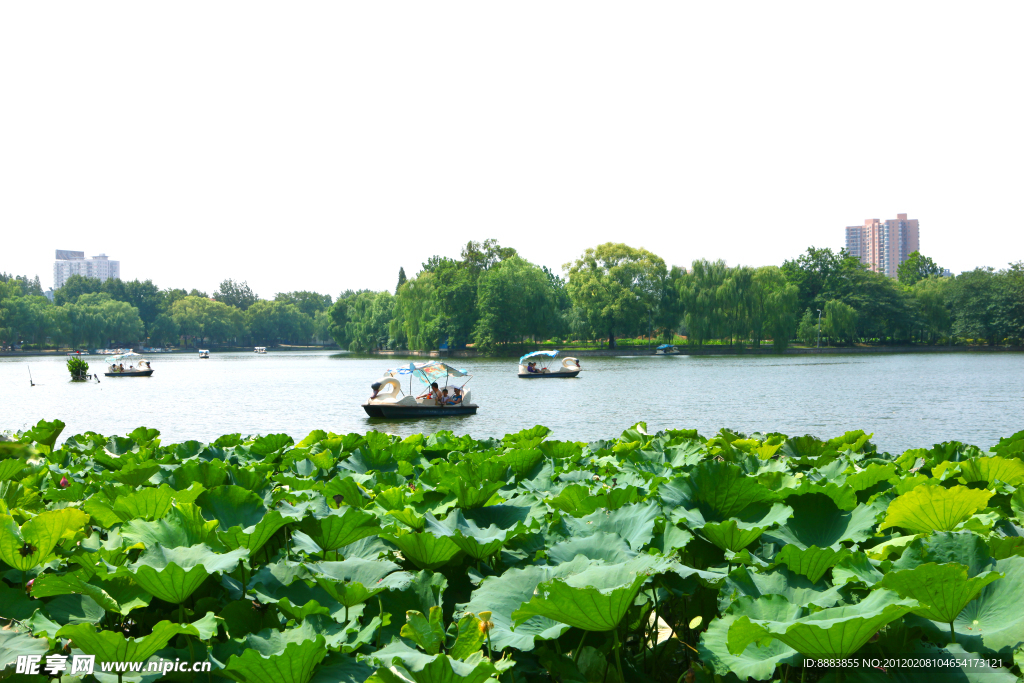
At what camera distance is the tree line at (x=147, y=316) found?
88.3m

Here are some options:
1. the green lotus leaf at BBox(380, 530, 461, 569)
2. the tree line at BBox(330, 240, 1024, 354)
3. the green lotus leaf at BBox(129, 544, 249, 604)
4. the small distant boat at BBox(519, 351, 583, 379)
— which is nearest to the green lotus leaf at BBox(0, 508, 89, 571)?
the green lotus leaf at BBox(129, 544, 249, 604)

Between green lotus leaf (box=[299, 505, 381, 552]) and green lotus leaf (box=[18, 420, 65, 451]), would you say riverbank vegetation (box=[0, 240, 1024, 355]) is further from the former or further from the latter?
green lotus leaf (box=[299, 505, 381, 552])

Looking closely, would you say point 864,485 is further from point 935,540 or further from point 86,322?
point 86,322

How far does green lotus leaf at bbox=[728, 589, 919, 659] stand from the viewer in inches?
49.1

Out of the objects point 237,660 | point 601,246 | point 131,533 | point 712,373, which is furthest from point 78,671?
point 601,246

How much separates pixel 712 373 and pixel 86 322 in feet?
273

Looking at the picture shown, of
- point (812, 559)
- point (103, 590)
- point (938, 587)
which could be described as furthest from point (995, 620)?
point (103, 590)

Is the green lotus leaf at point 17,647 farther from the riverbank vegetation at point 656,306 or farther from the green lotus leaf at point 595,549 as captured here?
the riverbank vegetation at point 656,306

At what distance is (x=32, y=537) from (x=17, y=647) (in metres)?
0.63

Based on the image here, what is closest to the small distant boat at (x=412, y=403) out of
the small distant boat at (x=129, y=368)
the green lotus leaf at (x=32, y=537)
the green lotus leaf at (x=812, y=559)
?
the green lotus leaf at (x=32, y=537)

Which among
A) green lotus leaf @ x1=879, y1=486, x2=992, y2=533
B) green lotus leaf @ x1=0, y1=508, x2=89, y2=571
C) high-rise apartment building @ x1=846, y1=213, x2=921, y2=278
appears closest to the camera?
green lotus leaf @ x1=0, y1=508, x2=89, y2=571

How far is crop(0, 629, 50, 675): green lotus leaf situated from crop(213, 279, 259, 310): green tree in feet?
500

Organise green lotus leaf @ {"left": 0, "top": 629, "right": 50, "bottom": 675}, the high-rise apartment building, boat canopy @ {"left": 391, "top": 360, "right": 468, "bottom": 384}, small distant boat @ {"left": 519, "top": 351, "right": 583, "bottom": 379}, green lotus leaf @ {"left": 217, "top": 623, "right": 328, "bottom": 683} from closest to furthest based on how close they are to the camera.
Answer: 1. green lotus leaf @ {"left": 217, "top": 623, "right": 328, "bottom": 683}
2. green lotus leaf @ {"left": 0, "top": 629, "right": 50, "bottom": 675}
3. boat canopy @ {"left": 391, "top": 360, "right": 468, "bottom": 384}
4. small distant boat @ {"left": 519, "top": 351, "right": 583, "bottom": 379}
5. the high-rise apartment building

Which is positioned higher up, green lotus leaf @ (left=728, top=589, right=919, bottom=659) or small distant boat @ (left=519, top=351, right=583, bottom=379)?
green lotus leaf @ (left=728, top=589, right=919, bottom=659)
